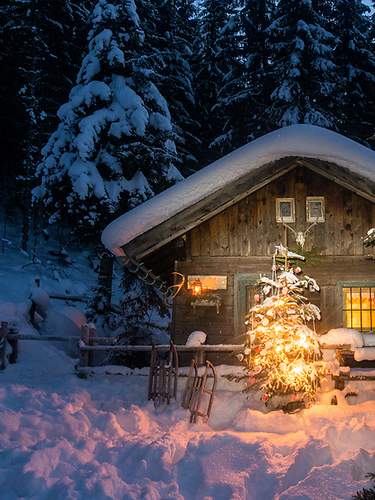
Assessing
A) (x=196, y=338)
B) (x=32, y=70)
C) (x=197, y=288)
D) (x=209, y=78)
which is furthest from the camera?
(x=209, y=78)

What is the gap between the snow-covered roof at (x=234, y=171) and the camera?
10.6 m

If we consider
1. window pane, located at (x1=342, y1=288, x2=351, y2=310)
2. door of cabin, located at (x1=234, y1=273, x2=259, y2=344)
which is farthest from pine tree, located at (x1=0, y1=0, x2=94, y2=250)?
window pane, located at (x1=342, y1=288, x2=351, y2=310)

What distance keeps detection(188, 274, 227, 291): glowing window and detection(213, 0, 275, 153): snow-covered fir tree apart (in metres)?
13.9

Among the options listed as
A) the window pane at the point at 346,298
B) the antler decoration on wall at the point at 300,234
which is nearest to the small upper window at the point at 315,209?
the antler decoration on wall at the point at 300,234

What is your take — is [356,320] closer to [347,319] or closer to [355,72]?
[347,319]

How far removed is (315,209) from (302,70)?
13.4m

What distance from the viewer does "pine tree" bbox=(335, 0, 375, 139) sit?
26.2m

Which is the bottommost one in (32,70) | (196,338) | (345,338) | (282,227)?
(196,338)

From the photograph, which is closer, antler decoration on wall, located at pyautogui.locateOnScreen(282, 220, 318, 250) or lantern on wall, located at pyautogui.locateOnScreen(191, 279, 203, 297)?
antler decoration on wall, located at pyautogui.locateOnScreen(282, 220, 318, 250)

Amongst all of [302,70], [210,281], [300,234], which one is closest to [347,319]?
[300,234]

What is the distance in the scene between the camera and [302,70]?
75.5ft

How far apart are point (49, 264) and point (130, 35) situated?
38.6 feet

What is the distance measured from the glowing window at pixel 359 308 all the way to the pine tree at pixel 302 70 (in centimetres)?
1155

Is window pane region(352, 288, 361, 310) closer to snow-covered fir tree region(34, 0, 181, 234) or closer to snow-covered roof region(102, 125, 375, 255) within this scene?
snow-covered roof region(102, 125, 375, 255)
